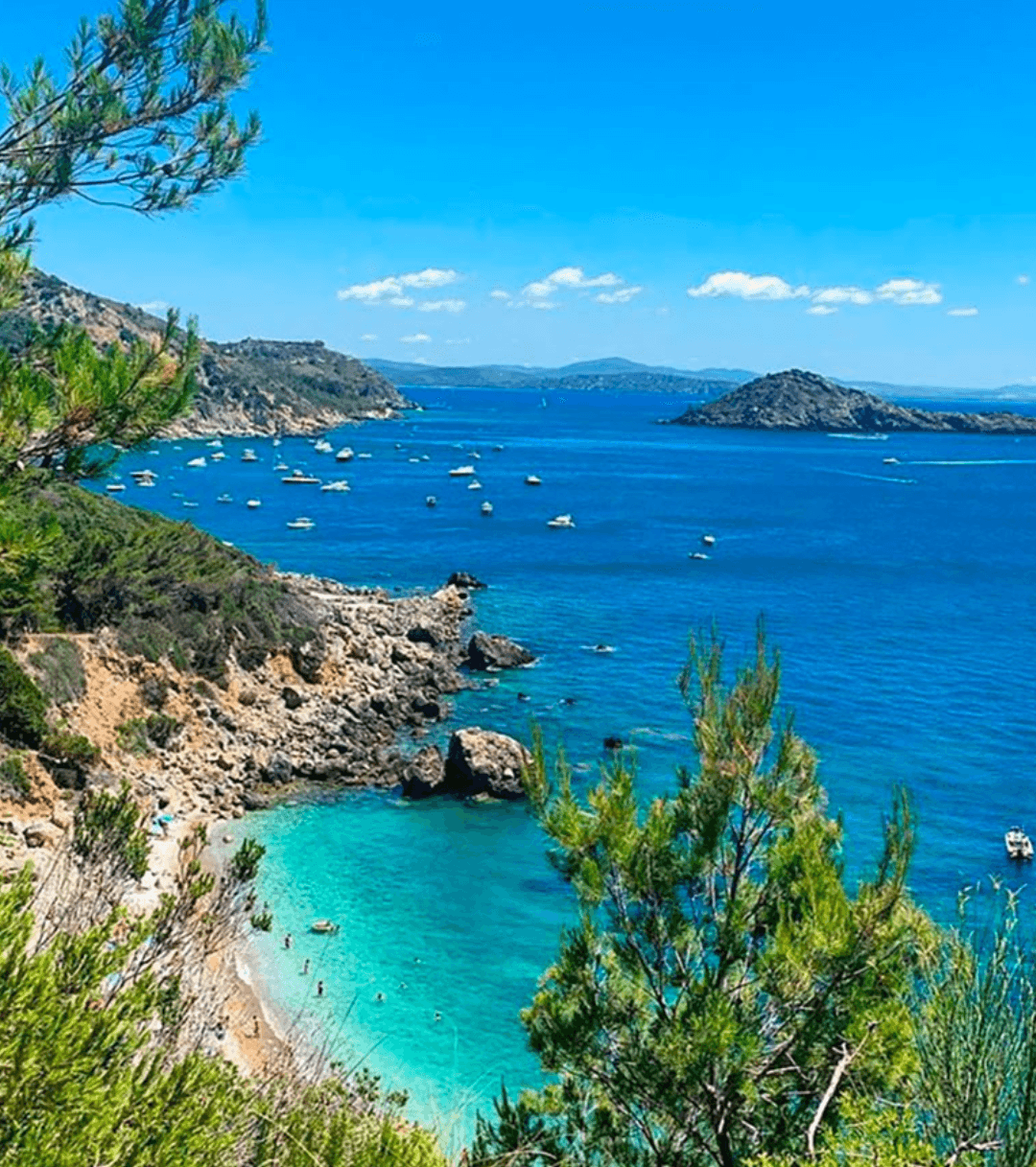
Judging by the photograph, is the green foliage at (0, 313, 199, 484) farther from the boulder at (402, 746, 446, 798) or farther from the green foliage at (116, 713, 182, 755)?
the boulder at (402, 746, 446, 798)

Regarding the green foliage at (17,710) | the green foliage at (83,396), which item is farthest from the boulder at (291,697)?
the green foliage at (83,396)

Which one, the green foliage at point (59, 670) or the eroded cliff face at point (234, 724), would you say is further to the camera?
the green foliage at point (59, 670)

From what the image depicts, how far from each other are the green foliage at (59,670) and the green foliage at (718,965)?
1892 cm

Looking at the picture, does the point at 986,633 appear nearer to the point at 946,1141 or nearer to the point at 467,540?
the point at 467,540

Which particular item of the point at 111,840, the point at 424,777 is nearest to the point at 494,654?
the point at 424,777

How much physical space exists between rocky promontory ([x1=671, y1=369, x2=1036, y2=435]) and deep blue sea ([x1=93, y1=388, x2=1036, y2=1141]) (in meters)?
60.8

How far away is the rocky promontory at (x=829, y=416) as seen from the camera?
167000 mm

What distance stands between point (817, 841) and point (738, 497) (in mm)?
81182

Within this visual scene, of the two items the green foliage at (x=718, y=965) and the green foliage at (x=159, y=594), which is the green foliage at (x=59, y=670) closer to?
the green foliage at (x=159, y=594)

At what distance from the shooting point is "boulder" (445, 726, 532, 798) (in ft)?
87.5

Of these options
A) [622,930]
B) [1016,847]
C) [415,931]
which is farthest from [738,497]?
[622,930]

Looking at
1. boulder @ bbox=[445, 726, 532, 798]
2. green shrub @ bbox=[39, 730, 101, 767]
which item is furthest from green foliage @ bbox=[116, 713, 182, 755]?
boulder @ bbox=[445, 726, 532, 798]

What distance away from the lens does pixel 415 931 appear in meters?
20.8

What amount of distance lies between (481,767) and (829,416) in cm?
15451
